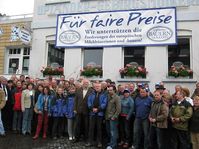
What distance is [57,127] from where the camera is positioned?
9.55 meters

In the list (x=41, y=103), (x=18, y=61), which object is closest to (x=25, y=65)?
(x=18, y=61)

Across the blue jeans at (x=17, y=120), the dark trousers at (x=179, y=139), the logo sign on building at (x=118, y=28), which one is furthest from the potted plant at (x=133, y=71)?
the blue jeans at (x=17, y=120)

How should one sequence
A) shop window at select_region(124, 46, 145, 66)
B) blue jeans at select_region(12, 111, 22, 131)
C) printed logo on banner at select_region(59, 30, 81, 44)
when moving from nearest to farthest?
blue jeans at select_region(12, 111, 22, 131) → shop window at select_region(124, 46, 145, 66) → printed logo on banner at select_region(59, 30, 81, 44)

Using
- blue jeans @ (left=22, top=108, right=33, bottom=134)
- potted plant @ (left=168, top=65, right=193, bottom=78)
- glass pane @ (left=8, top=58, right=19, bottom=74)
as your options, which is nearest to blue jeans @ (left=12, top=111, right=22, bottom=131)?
blue jeans @ (left=22, top=108, right=33, bottom=134)

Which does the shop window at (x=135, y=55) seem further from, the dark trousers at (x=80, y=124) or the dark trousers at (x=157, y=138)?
the dark trousers at (x=157, y=138)

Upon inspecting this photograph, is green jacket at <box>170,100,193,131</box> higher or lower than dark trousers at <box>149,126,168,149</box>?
higher

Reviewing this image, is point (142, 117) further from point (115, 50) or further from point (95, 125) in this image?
point (115, 50)

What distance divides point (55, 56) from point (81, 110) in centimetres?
533

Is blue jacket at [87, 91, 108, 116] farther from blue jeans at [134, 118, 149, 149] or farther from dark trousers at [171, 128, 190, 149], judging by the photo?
dark trousers at [171, 128, 190, 149]

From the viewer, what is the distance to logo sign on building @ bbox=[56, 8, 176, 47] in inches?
472

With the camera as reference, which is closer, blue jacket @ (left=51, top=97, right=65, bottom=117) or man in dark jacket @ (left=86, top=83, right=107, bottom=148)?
man in dark jacket @ (left=86, top=83, right=107, bottom=148)

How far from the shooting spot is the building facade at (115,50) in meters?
11.8

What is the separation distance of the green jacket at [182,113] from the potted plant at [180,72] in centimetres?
393

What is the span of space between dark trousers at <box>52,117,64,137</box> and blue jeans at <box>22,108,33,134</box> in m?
0.92
